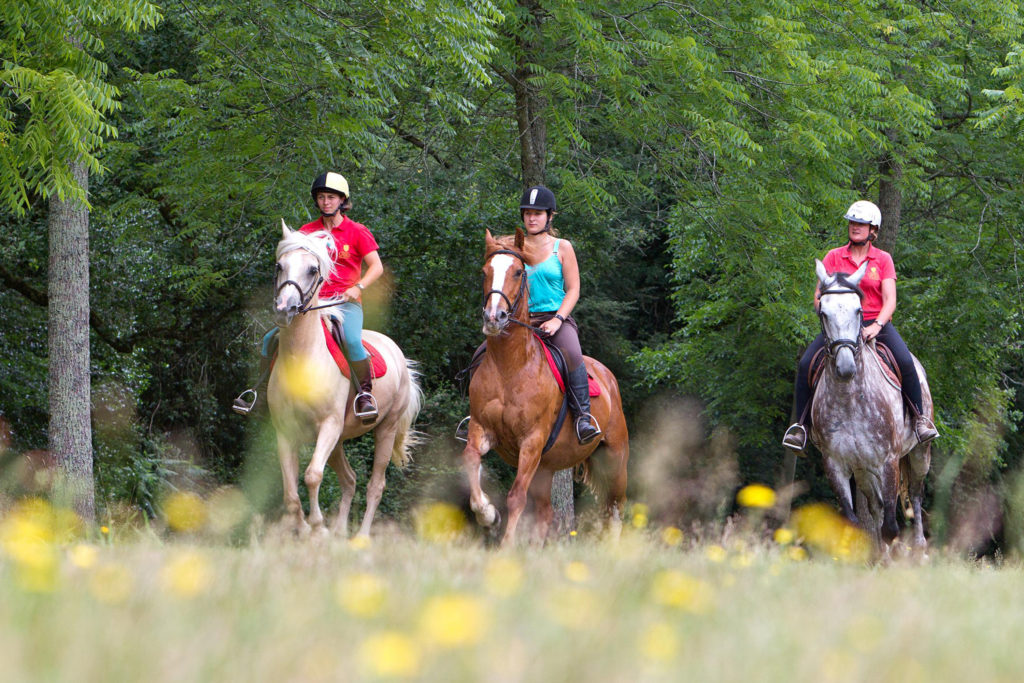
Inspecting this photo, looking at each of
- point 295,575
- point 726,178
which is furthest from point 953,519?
point 295,575

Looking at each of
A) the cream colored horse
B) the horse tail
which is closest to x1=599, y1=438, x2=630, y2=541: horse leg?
the horse tail

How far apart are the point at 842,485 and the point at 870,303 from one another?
1649mm

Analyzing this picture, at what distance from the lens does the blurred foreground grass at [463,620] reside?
119 inches

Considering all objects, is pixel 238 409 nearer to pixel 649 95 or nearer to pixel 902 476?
pixel 902 476

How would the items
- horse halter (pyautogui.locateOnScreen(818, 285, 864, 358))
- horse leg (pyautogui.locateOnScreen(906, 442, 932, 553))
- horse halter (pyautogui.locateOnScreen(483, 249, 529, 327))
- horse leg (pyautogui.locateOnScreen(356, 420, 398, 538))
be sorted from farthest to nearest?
horse leg (pyautogui.locateOnScreen(906, 442, 932, 553))
horse leg (pyautogui.locateOnScreen(356, 420, 398, 538))
horse halter (pyautogui.locateOnScreen(818, 285, 864, 358))
horse halter (pyautogui.locateOnScreen(483, 249, 529, 327))

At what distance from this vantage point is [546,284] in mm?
9602

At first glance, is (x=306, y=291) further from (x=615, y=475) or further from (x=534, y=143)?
(x=534, y=143)

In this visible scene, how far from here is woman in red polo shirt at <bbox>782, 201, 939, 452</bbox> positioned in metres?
9.95

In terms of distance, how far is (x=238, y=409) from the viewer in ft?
30.5

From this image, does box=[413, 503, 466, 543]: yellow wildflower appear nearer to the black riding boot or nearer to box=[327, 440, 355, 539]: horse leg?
the black riding boot

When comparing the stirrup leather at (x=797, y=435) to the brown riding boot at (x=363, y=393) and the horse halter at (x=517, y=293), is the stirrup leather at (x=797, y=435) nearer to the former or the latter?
the horse halter at (x=517, y=293)

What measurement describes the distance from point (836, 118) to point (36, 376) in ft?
40.4

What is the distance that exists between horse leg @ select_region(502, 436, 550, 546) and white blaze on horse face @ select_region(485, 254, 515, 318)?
1172 millimetres

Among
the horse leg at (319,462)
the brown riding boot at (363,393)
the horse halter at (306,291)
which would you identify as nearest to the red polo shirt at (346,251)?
the brown riding boot at (363,393)
